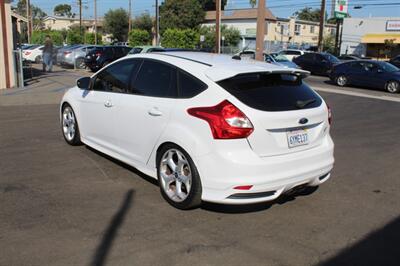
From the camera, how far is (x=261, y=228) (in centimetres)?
439

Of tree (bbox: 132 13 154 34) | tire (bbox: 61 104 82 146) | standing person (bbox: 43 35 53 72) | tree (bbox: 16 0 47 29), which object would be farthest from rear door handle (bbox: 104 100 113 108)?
tree (bbox: 16 0 47 29)

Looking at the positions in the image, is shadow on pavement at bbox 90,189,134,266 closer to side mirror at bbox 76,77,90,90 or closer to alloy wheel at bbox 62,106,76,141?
side mirror at bbox 76,77,90,90

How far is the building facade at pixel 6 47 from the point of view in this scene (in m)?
15.1

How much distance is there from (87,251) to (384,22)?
55.9 metres

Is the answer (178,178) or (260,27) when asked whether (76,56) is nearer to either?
(260,27)

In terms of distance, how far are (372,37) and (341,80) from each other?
112 ft

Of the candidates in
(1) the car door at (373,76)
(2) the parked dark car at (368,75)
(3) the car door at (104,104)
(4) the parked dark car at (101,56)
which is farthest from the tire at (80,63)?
(3) the car door at (104,104)

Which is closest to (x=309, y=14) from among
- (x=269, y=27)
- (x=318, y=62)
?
(x=269, y=27)

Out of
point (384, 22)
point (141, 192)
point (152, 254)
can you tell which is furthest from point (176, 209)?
point (384, 22)

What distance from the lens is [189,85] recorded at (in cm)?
479

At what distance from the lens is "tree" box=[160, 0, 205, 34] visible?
7488 cm

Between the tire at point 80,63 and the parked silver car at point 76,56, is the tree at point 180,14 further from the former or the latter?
the tire at point 80,63

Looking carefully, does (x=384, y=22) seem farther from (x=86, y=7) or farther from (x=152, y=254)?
(x=86, y=7)

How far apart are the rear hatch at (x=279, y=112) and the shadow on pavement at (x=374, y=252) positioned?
1101 millimetres
